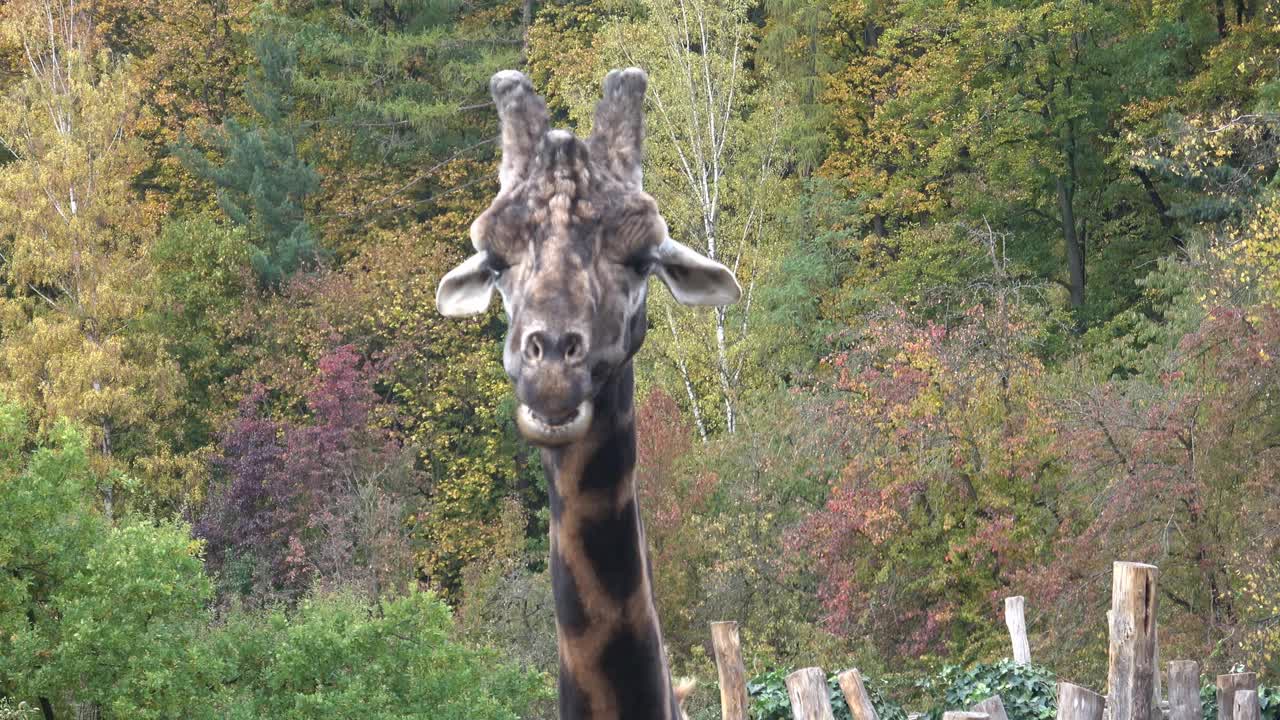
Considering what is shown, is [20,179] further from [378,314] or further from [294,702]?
[294,702]

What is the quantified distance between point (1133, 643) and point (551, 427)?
5.57m

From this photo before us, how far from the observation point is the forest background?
16125 millimetres

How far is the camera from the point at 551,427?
3.54m

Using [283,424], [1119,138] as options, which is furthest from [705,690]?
[1119,138]

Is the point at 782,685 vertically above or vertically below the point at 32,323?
below

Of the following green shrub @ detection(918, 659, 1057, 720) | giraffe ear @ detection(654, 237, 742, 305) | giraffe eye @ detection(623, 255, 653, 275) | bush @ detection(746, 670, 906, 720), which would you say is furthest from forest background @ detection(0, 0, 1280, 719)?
giraffe eye @ detection(623, 255, 653, 275)

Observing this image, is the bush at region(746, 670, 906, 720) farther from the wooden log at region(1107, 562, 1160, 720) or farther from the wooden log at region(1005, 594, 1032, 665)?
the wooden log at region(1107, 562, 1160, 720)

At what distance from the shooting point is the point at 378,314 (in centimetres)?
2873

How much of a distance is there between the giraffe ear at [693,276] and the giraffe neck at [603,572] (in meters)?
0.25

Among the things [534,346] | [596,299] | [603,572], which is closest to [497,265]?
[596,299]

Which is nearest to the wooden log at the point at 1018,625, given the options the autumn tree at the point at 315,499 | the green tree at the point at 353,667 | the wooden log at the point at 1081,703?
the wooden log at the point at 1081,703

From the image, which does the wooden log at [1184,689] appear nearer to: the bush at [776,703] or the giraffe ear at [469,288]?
the bush at [776,703]

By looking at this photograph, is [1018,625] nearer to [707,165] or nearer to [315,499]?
[315,499]

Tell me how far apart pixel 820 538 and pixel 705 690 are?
2122 millimetres
